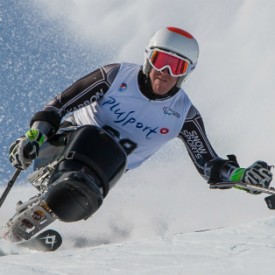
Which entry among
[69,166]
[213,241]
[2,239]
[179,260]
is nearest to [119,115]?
[69,166]

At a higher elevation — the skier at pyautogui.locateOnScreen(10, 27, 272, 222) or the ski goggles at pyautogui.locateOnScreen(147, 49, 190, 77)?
the ski goggles at pyautogui.locateOnScreen(147, 49, 190, 77)

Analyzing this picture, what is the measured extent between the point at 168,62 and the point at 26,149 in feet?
5.50

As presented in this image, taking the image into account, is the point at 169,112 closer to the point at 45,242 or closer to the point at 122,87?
the point at 122,87

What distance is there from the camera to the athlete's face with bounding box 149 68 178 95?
6691 millimetres

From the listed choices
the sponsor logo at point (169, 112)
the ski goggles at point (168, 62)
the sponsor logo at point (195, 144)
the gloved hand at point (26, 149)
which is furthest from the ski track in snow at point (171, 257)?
the sponsor logo at point (195, 144)

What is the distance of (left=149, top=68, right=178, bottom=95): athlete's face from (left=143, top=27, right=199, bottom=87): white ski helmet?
7cm

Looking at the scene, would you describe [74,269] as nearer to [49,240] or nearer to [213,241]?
[213,241]

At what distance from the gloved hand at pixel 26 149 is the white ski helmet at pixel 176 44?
1388mm

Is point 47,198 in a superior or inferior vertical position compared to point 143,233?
superior

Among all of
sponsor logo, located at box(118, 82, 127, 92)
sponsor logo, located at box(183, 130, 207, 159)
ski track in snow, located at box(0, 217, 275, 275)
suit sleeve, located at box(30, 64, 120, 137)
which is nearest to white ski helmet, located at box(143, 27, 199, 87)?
sponsor logo, located at box(118, 82, 127, 92)

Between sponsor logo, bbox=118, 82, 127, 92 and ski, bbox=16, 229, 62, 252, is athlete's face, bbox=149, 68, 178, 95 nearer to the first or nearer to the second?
sponsor logo, bbox=118, 82, 127, 92

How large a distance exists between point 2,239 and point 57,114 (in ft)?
4.31

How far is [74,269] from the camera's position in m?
3.85

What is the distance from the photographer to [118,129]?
272 inches
